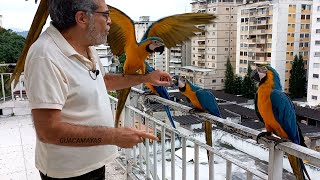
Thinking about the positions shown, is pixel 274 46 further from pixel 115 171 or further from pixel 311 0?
pixel 115 171

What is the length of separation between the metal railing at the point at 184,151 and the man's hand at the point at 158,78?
11 cm

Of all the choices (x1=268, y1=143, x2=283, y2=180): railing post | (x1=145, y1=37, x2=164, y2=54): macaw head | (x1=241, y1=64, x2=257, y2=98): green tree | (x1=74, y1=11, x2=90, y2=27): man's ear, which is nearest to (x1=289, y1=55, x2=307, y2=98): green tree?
(x1=241, y1=64, x2=257, y2=98): green tree

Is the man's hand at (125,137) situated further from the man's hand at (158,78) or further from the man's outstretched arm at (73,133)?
the man's hand at (158,78)

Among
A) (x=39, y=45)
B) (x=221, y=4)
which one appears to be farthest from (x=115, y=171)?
(x=221, y=4)

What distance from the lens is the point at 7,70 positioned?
390 cm

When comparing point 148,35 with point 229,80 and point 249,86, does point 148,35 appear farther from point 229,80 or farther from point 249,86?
point 229,80

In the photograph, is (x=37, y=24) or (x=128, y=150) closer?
(x=37, y=24)

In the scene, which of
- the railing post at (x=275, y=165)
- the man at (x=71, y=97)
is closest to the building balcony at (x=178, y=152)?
the railing post at (x=275, y=165)

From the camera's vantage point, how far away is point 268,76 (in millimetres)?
1188

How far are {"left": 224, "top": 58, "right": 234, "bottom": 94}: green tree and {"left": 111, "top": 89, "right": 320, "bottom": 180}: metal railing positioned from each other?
1521 cm

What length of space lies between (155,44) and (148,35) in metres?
0.15

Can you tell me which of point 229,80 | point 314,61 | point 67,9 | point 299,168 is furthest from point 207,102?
point 229,80

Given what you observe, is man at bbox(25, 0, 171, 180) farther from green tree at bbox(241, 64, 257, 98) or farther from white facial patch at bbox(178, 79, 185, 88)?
green tree at bbox(241, 64, 257, 98)

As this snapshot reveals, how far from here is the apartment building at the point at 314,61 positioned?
13684 mm
